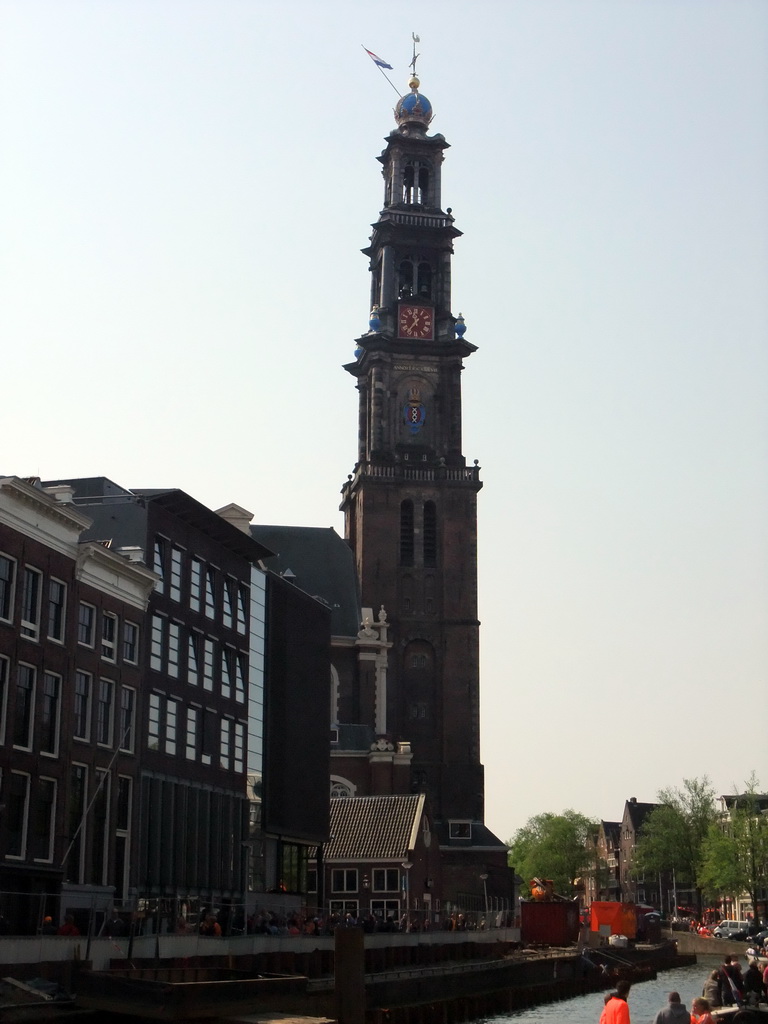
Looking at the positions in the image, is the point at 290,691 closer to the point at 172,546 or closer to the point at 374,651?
the point at 172,546

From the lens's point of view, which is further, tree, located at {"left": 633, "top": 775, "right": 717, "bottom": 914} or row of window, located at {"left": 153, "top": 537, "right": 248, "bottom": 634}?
tree, located at {"left": 633, "top": 775, "right": 717, "bottom": 914}

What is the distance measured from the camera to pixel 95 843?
145ft

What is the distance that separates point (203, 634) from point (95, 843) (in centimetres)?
1126

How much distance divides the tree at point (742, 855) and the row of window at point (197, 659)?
6519cm

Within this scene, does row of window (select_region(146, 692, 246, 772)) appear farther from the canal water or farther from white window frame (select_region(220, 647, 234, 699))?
the canal water

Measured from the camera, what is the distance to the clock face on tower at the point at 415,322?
4230 inches

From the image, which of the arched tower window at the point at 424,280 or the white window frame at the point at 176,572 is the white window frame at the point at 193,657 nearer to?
the white window frame at the point at 176,572

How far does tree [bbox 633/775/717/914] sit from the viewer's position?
133 metres

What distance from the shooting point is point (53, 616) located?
4275 cm

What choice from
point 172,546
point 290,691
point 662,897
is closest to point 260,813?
point 290,691

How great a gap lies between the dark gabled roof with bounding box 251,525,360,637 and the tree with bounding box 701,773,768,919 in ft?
116

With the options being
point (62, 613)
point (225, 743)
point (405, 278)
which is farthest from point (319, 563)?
point (62, 613)

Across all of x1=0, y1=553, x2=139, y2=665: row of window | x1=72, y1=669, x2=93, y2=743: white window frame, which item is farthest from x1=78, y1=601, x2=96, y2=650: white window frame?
x1=72, y1=669, x2=93, y2=743: white window frame

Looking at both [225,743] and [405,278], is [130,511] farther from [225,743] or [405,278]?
[405,278]
